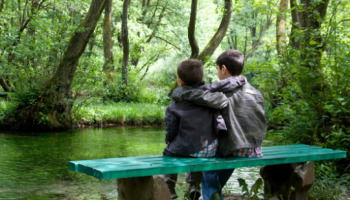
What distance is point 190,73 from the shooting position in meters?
4.07

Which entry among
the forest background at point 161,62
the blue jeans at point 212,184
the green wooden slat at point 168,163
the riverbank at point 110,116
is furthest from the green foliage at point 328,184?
the riverbank at point 110,116

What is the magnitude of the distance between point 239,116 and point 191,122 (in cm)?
45

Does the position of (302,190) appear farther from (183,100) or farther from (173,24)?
(173,24)

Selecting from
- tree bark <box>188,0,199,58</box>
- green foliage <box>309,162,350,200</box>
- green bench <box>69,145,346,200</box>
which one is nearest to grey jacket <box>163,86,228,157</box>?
green bench <box>69,145,346,200</box>

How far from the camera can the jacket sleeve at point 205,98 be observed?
3.92 meters

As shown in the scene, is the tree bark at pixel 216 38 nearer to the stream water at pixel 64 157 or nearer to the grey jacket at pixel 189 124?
the stream water at pixel 64 157

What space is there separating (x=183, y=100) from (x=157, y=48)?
1147 inches

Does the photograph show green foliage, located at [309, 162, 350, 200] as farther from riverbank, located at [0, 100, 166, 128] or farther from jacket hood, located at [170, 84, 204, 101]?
riverbank, located at [0, 100, 166, 128]

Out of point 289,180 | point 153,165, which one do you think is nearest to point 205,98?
point 153,165

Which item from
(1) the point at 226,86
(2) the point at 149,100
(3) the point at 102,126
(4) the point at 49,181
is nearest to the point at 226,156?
(1) the point at 226,86

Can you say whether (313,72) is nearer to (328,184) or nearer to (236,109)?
(328,184)

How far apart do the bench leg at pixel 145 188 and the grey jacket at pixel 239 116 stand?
70 centimetres

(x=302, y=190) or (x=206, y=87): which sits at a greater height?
(x=206, y=87)

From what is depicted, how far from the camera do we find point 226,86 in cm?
412
